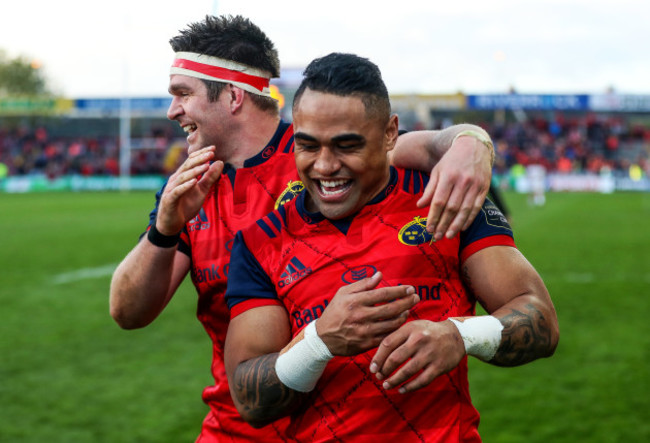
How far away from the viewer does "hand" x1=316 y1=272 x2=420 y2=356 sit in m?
2.08

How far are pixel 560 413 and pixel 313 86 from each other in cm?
426

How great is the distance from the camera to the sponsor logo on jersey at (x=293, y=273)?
2432 millimetres

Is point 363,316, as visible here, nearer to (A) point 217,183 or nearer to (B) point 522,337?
(B) point 522,337

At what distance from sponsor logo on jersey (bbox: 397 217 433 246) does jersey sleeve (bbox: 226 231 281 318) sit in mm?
441

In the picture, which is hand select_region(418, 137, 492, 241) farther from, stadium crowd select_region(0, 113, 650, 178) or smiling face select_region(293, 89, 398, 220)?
stadium crowd select_region(0, 113, 650, 178)

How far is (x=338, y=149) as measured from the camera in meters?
2.37

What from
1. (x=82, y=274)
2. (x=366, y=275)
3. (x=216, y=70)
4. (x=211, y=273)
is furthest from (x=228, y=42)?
(x=82, y=274)

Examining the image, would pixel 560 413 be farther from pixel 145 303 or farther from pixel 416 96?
pixel 416 96

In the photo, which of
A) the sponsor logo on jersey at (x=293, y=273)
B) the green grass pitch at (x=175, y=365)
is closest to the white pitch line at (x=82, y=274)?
Result: the green grass pitch at (x=175, y=365)

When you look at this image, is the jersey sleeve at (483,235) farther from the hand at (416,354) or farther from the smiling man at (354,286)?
the hand at (416,354)

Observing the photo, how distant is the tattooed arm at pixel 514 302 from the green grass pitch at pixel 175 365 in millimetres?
3204

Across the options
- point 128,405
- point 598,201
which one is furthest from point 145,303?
point 598,201

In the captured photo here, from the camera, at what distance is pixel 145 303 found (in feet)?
9.96

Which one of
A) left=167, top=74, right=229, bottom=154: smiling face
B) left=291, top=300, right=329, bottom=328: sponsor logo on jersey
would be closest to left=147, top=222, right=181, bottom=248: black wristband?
left=167, top=74, right=229, bottom=154: smiling face
